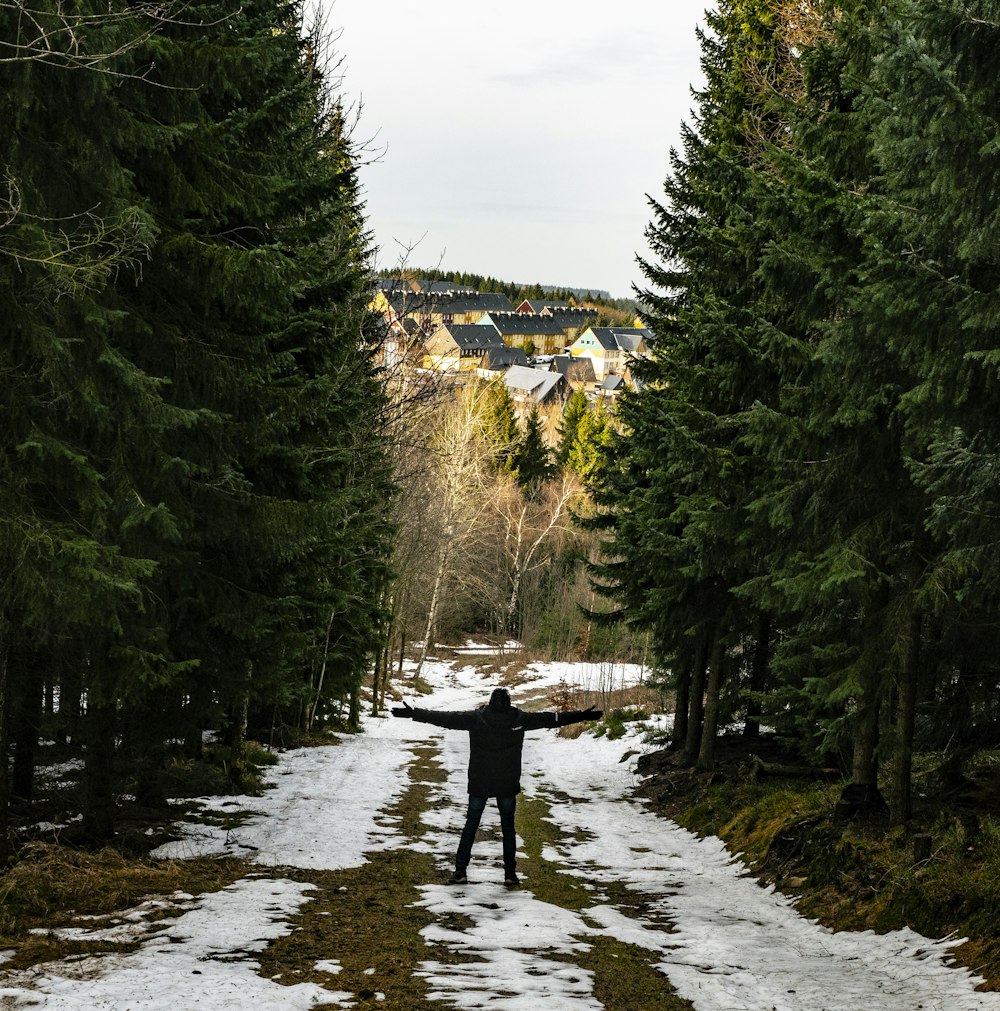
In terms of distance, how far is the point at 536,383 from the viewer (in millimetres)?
130000

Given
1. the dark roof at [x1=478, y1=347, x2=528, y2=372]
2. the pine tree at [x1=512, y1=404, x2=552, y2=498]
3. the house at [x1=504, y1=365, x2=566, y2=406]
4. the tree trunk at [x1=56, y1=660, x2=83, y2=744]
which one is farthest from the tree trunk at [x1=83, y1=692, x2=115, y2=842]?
the dark roof at [x1=478, y1=347, x2=528, y2=372]

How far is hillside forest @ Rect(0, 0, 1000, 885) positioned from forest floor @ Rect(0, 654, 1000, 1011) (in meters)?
1.54

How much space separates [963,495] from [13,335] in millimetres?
7427

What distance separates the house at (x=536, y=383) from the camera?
399ft

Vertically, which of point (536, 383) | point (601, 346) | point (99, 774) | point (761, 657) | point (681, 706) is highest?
point (601, 346)

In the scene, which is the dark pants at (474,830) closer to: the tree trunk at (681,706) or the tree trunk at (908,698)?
the tree trunk at (908,698)

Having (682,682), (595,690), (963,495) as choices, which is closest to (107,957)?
(963,495)

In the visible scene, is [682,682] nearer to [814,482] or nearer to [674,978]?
[814,482]

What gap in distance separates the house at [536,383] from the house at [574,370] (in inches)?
62.4

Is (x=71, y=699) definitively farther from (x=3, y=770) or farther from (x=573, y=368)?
(x=573, y=368)

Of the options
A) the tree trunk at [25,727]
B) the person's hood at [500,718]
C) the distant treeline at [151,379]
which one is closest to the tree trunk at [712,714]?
the distant treeline at [151,379]

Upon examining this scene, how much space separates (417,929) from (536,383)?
124 m

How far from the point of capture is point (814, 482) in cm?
1073

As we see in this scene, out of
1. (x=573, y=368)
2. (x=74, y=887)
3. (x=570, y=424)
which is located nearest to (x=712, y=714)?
(x=74, y=887)
